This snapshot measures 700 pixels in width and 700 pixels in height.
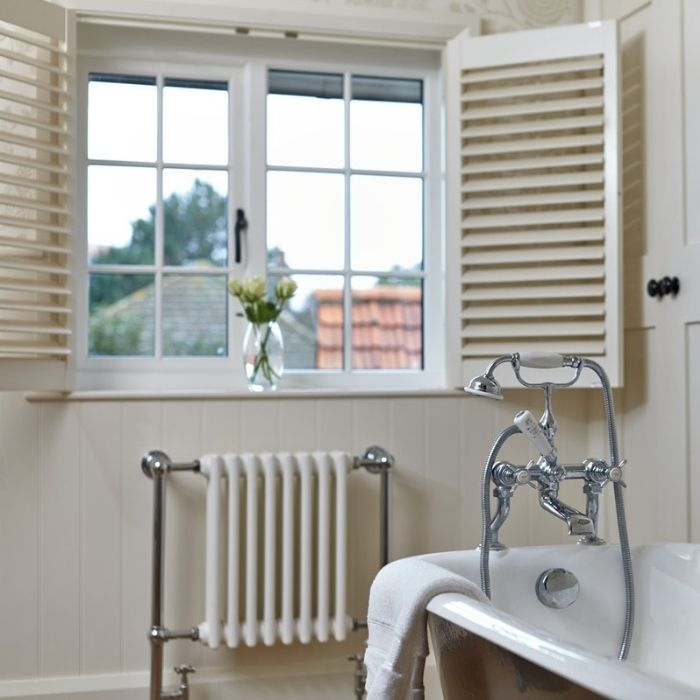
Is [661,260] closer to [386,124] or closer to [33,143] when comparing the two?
[386,124]

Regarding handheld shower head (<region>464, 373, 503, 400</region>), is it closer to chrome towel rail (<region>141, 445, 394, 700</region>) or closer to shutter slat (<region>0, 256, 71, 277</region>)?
chrome towel rail (<region>141, 445, 394, 700</region>)

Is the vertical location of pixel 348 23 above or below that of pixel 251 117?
above

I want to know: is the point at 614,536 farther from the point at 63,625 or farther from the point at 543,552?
the point at 63,625

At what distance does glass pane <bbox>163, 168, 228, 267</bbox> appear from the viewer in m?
2.68

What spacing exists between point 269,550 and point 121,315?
2.62 feet

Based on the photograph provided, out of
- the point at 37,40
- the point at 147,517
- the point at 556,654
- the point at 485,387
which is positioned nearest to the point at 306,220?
the point at 37,40

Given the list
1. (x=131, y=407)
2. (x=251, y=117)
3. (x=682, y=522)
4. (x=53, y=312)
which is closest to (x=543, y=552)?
(x=682, y=522)

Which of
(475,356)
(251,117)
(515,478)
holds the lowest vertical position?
(515,478)

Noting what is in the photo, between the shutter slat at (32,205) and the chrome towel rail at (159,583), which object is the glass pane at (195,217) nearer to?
the shutter slat at (32,205)

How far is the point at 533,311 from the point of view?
8.48ft

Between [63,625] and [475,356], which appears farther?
[475,356]

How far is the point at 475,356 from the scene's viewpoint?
103 inches

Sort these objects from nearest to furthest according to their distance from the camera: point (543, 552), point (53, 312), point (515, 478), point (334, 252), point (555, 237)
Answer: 1. point (515, 478)
2. point (543, 552)
3. point (53, 312)
4. point (555, 237)
5. point (334, 252)

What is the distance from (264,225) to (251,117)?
0.32 meters
